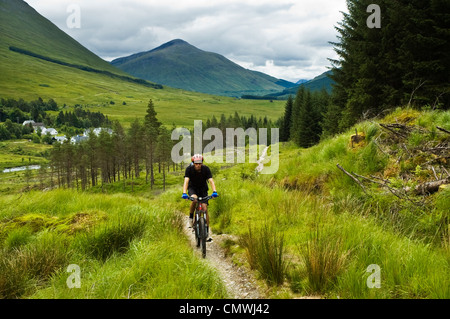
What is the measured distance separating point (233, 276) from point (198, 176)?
3763 mm

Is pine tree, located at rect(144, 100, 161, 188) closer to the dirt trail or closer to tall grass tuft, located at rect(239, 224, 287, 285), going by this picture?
the dirt trail

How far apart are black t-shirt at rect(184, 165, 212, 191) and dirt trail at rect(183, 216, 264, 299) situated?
6.53ft

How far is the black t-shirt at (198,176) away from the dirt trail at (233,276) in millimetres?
1990

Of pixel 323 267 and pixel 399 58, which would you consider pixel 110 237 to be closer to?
pixel 323 267

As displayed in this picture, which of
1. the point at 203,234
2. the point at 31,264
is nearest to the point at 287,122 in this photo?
the point at 203,234

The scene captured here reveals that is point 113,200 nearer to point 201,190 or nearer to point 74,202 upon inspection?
point 74,202

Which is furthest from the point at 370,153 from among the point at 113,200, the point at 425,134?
the point at 113,200

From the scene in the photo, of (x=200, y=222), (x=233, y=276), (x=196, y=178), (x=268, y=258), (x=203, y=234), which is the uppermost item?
(x=196, y=178)

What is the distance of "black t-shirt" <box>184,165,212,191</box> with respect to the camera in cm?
851

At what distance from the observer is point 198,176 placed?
8.59 m

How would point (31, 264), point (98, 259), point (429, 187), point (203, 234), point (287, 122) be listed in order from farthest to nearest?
point (287, 122) < point (203, 234) < point (429, 187) < point (98, 259) < point (31, 264)

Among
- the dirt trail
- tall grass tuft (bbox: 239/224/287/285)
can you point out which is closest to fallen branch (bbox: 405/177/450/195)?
tall grass tuft (bbox: 239/224/287/285)

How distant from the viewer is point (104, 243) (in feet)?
18.9

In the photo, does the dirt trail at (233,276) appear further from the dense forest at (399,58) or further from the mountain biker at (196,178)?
the dense forest at (399,58)
